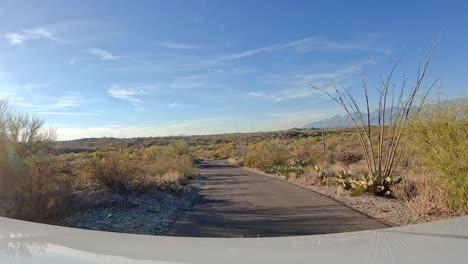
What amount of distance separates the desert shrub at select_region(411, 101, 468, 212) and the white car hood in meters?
7.49

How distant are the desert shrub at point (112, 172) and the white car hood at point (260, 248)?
13055mm

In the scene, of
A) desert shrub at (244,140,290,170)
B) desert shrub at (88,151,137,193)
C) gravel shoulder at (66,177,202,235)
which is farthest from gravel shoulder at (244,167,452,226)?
desert shrub at (244,140,290,170)

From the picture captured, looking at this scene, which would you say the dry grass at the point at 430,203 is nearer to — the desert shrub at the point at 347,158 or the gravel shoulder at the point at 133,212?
the gravel shoulder at the point at 133,212

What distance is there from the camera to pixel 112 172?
17391 millimetres

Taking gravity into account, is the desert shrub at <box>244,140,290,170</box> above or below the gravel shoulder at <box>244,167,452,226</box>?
above

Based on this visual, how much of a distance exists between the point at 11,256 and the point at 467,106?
37.0 ft

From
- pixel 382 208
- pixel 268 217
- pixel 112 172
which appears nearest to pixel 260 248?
pixel 268 217

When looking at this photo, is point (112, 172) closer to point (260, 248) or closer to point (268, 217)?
point (268, 217)

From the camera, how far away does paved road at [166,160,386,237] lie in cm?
1012

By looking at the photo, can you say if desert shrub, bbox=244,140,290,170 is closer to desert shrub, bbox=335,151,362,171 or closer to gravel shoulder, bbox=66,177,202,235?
desert shrub, bbox=335,151,362,171

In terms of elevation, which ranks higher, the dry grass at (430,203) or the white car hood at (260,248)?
the white car hood at (260,248)

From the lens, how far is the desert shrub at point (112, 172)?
17.3 m

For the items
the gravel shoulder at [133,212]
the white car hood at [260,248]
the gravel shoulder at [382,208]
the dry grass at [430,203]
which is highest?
the white car hood at [260,248]

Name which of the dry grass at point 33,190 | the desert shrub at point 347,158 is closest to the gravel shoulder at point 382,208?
the dry grass at point 33,190
